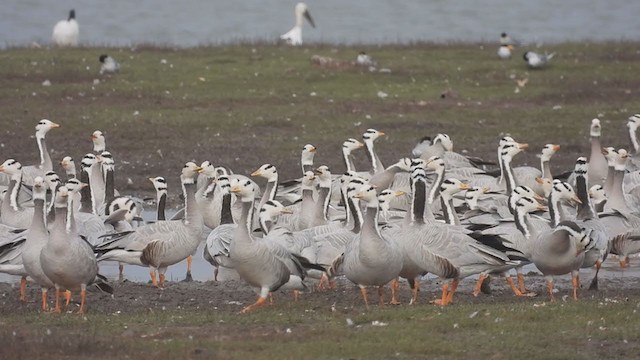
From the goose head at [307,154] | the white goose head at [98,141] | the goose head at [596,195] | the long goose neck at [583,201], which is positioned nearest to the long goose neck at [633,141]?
the goose head at [596,195]

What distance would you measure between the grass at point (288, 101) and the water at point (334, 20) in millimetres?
12914

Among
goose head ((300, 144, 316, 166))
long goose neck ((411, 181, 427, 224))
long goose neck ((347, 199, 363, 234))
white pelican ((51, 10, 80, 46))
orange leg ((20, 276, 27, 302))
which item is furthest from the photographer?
white pelican ((51, 10, 80, 46))

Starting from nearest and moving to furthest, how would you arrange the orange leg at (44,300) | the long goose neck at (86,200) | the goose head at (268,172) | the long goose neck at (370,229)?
the long goose neck at (370,229)
the orange leg at (44,300)
the goose head at (268,172)
the long goose neck at (86,200)

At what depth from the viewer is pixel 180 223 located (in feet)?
57.2

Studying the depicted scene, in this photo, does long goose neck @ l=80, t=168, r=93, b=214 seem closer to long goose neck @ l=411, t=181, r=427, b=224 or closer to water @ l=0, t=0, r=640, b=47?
long goose neck @ l=411, t=181, r=427, b=224

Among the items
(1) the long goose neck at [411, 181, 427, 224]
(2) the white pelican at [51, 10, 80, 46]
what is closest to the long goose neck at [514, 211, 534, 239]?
(1) the long goose neck at [411, 181, 427, 224]

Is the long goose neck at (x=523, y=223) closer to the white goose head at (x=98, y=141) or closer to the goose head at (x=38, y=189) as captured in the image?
the goose head at (x=38, y=189)

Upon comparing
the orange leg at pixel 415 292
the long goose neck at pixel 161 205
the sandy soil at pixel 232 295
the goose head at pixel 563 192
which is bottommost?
the sandy soil at pixel 232 295

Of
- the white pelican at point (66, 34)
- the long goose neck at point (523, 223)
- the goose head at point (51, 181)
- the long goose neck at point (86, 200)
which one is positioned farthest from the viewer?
the white pelican at point (66, 34)

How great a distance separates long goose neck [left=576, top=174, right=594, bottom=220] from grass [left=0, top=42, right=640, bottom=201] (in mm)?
7938

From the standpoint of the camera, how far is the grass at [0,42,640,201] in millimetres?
26625

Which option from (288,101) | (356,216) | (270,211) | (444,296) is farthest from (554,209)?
(288,101)

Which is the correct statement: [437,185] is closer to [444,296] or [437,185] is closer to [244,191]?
[244,191]

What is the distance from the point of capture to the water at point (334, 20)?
5247cm
